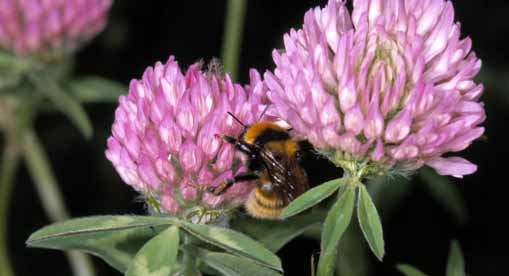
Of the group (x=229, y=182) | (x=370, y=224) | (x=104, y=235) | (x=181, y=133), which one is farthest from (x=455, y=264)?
(x=104, y=235)

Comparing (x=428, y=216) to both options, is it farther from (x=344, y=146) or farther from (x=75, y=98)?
(x=344, y=146)

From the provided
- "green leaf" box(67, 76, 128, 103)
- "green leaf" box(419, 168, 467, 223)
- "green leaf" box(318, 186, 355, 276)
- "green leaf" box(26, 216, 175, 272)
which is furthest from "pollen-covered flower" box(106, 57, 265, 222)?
"green leaf" box(419, 168, 467, 223)

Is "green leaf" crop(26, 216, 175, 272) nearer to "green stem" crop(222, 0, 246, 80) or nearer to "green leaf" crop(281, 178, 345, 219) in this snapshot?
"green leaf" crop(281, 178, 345, 219)

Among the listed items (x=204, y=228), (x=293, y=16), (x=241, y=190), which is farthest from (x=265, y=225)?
(x=293, y=16)

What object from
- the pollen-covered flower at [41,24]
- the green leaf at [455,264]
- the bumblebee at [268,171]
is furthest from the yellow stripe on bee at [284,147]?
the pollen-covered flower at [41,24]

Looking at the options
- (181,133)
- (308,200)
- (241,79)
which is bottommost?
(308,200)

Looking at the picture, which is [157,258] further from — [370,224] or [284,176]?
[370,224]

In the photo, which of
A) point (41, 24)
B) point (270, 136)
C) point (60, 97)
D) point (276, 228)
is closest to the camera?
point (270, 136)
